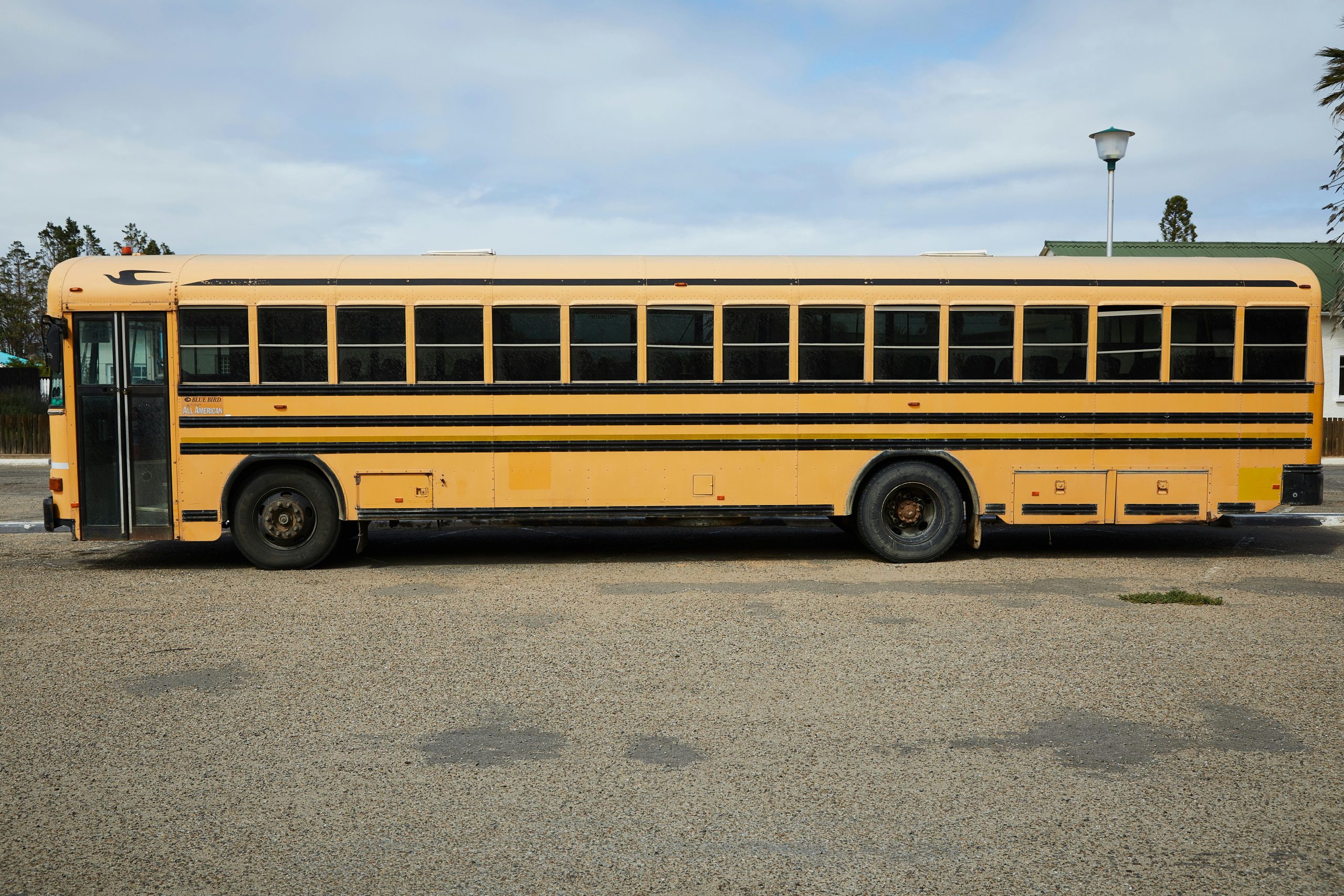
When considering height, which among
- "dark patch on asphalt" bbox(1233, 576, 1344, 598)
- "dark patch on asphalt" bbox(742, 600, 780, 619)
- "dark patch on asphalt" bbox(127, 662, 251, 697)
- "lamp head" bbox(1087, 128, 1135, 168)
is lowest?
"dark patch on asphalt" bbox(127, 662, 251, 697)

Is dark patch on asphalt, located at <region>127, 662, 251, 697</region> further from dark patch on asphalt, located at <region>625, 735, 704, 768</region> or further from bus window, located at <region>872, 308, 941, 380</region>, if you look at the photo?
bus window, located at <region>872, 308, 941, 380</region>

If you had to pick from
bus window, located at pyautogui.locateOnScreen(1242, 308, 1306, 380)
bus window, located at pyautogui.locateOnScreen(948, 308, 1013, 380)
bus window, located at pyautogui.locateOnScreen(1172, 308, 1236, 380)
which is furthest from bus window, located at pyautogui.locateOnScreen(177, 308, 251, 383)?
bus window, located at pyautogui.locateOnScreen(1242, 308, 1306, 380)

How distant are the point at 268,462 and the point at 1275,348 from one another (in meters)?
9.63

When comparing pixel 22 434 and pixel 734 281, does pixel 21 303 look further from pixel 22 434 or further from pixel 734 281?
pixel 734 281

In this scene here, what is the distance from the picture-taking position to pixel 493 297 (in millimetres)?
9156

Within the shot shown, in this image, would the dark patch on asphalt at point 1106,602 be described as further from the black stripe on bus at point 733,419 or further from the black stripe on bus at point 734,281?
the black stripe on bus at point 734,281

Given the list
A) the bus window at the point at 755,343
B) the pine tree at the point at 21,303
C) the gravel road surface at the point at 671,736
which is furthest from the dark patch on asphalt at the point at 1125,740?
the pine tree at the point at 21,303

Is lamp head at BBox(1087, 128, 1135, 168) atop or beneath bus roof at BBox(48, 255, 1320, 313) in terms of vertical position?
atop

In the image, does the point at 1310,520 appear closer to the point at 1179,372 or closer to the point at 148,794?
the point at 1179,372

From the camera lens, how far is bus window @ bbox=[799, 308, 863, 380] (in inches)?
369

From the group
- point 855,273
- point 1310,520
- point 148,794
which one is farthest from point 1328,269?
point 148,794

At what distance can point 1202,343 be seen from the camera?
9.55m

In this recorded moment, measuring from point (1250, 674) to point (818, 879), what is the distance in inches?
145

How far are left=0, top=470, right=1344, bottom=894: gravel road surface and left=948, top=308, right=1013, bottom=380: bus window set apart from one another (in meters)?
2.10
